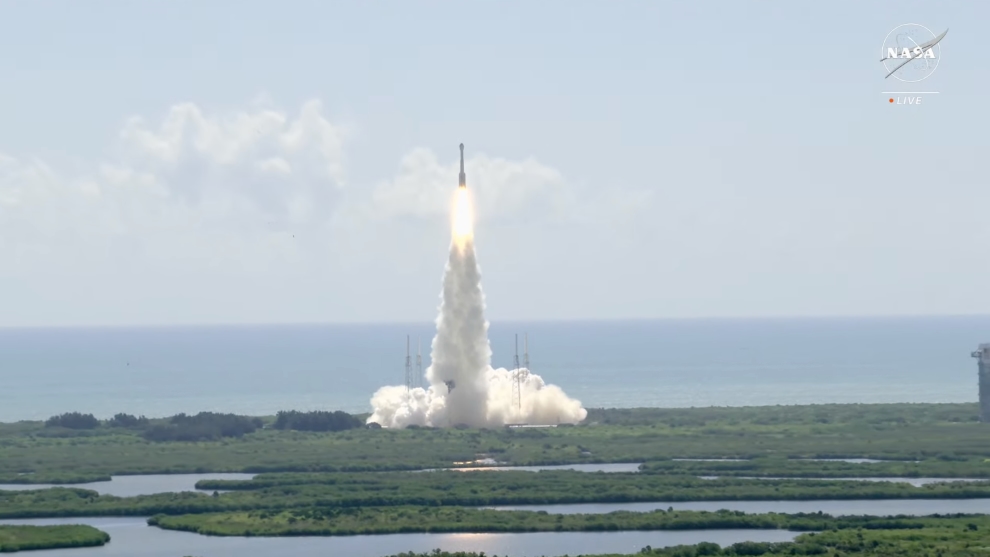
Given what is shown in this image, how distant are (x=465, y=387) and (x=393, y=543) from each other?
5664 centimetres

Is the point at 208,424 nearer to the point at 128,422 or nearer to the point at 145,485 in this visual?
the point at 128,422

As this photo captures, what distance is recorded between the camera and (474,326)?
488 ft

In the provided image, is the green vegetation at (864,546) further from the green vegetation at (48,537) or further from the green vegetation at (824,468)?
the green vegetation at (824,468)

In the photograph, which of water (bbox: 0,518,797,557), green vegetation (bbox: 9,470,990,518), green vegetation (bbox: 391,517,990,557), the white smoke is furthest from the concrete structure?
water (bbox: 0,518,797,557)

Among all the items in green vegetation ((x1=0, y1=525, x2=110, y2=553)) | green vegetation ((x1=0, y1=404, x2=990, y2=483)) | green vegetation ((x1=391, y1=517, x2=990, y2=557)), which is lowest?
green vegetation ((x1=391, y1=517, x2=990, y2=557))

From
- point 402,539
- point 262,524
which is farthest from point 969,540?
point 262,524

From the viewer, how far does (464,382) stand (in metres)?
152

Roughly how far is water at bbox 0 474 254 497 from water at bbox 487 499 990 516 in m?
26.0


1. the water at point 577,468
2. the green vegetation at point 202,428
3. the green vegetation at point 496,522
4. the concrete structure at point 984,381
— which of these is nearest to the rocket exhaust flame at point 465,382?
the green vegetation at point 202,428

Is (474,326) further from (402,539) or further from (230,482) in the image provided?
(402,539)

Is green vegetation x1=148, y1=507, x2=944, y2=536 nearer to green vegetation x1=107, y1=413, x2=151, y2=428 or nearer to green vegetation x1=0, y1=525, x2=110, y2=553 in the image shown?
green vegetation x1=0, y1=525, x2=110, y2=553

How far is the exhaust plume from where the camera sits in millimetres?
148375

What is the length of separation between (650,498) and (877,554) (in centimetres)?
2758

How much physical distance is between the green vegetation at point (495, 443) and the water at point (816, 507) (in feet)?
49.2
